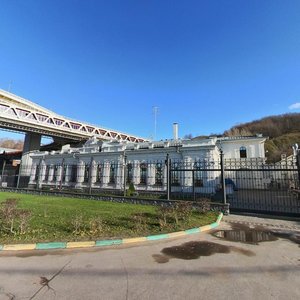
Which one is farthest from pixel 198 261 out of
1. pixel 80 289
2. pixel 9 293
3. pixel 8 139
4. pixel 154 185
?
pixel 8 139

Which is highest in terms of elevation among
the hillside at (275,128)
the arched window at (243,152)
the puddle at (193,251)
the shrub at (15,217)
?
the hillside at (275,128)

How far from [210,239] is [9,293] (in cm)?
544

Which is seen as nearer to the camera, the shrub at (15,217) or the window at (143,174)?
the shrub at (15,217)

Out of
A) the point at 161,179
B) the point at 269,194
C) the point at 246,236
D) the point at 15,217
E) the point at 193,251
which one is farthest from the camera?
the point at 161,179

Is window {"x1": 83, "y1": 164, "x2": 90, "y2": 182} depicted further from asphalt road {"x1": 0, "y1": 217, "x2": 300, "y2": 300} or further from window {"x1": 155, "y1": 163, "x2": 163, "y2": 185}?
asphalt road {"x1": 0, "y1": 217, "x2": 300, "y2": 300}

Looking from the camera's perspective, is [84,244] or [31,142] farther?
[31,142]

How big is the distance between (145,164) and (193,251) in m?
21.7

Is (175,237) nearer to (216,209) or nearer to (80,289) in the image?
(80,289)

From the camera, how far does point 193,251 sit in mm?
5926

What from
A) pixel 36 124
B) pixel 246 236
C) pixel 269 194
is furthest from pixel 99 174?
pixel 36 124

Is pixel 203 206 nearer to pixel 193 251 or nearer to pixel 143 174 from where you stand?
pixel 193 251

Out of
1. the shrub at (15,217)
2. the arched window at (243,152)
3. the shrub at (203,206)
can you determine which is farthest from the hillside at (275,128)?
the shrub at (15,217)

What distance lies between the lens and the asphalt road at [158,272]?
12.2 ft

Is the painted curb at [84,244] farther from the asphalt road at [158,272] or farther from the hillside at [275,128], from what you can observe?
the hillside at [275,128]
